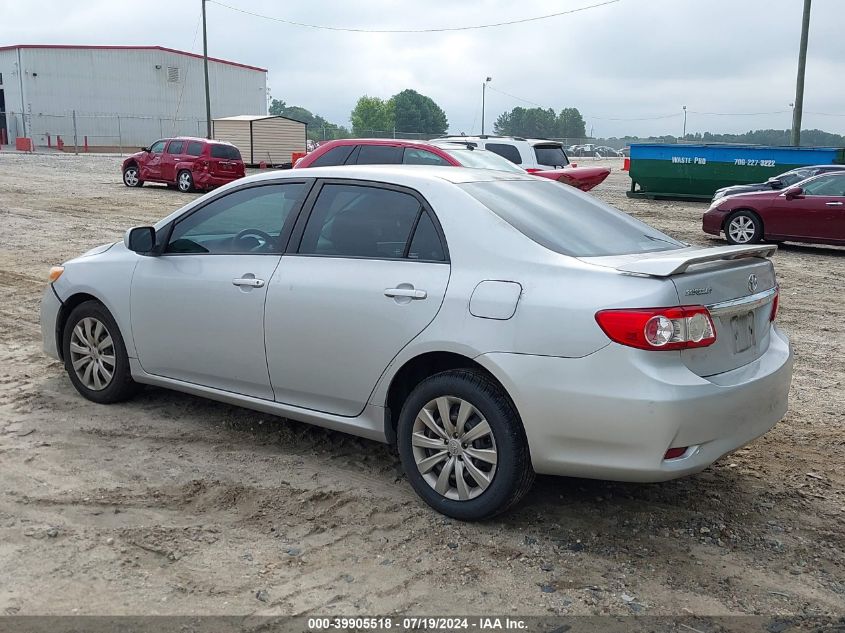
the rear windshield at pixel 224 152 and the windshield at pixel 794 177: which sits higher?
the rear windshield at pixel 224 152

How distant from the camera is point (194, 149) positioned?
25.1m

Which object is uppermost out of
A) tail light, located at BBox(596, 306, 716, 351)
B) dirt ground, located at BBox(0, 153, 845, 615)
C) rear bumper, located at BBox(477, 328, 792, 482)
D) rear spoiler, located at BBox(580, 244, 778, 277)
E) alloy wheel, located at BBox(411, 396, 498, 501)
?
rear spoiler, located at BBox(580, 244, 778, 277)

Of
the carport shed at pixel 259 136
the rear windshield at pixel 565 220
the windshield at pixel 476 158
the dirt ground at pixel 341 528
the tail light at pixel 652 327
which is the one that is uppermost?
the carport shed at pixel 259 136

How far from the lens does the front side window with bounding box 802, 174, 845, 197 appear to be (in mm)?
14945

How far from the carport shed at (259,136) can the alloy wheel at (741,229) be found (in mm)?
26931

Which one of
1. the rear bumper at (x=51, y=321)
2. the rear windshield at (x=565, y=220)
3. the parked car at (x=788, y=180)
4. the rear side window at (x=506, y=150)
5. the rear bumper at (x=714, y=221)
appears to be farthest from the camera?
the parked car at (x=788, y=180)

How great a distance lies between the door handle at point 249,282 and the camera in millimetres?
4773

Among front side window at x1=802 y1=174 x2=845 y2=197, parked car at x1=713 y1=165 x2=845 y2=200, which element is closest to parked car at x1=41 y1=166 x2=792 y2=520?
front side window at x1=802 y1=174 x2=845 y2=197

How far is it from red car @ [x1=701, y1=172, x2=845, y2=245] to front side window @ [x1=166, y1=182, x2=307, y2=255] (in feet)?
40.5

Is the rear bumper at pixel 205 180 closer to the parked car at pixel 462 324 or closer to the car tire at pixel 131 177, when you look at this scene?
the car tire at pixel 131 177

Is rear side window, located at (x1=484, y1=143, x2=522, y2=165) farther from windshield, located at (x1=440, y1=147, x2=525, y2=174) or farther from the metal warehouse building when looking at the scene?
the metal warehouse building

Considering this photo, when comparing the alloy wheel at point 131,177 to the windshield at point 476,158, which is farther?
the alloy wheel at point 131,177

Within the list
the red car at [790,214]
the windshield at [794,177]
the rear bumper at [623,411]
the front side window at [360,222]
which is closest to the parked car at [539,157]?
the red car at [790,214]

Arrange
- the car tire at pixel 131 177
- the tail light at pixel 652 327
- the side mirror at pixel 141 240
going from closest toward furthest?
the tail light at pixel 652 327
the side mirror at pixel 141 240
the car tire at pixel 131 177
